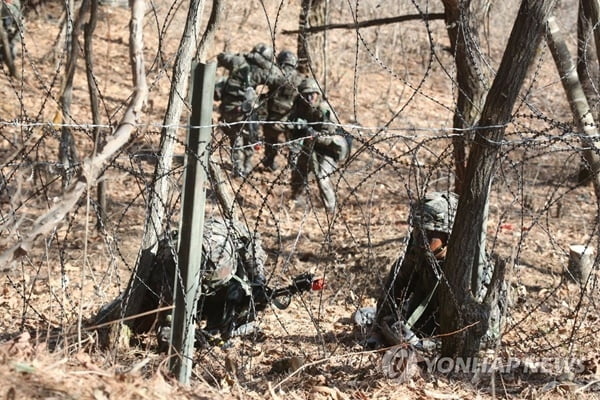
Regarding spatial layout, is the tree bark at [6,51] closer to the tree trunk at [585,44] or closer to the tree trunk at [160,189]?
the tree trunk at [160,189]

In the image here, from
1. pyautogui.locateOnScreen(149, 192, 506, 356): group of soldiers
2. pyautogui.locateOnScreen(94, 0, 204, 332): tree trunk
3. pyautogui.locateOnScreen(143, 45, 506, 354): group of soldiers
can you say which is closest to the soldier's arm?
pyautogui.locateOnScreen(143, 45, 506, 354): group of soldiers

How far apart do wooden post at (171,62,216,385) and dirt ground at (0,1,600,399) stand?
14 centimetres

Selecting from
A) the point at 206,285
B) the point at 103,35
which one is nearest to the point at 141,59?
the point at 206,285

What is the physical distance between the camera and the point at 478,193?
4027mm

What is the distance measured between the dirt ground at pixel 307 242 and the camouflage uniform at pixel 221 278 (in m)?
0.18

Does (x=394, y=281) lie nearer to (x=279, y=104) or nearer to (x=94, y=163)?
(x=94, y=163)

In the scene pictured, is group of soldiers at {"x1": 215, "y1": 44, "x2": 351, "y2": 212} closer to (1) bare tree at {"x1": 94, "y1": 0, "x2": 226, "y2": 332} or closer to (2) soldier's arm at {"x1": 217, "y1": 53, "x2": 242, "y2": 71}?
(2) soldier's arm at {"x1": 217, "y1": 53, "x2": 242, "y2": 71}

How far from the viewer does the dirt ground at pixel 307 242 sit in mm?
3416

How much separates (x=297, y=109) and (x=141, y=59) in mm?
7501

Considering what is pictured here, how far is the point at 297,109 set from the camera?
10.1 meters

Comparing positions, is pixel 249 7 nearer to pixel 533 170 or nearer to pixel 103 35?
pixel 103 35

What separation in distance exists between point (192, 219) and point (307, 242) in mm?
5163

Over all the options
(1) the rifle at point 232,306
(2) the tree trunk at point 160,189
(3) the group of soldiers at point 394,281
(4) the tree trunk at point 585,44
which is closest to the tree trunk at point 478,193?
(3) the group of soldiers at point 394,281

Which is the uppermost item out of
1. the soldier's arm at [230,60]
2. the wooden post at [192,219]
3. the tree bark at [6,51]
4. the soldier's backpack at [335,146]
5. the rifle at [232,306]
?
the tree bark at [6,51]
